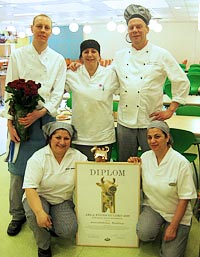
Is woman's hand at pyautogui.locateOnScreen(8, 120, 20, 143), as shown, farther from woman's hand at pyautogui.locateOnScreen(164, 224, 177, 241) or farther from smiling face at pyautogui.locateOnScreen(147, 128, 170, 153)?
woman's hand at pyautogui.locateOnScreen(164, 224, 177, 241)

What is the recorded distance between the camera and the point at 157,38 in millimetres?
12828

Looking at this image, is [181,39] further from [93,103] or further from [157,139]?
[157,139]

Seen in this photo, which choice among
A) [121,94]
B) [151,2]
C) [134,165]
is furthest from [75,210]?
[151,2]

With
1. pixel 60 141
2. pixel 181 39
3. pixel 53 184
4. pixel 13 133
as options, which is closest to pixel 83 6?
pixel 181 39

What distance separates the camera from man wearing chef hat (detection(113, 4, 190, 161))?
84.4 inches

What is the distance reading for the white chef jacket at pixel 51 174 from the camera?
2059 mm

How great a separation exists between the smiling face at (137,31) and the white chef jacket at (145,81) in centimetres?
7

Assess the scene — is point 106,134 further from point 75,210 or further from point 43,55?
point 43,55

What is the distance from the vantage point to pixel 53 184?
2.09 metres

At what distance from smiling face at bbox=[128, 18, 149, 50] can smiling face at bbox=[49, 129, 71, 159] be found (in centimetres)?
77

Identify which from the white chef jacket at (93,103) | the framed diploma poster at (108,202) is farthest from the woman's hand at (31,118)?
the framed diploma poster at (108,202)

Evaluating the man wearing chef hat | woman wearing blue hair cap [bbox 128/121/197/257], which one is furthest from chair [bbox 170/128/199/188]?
woman wearing blue hair cap [bbox 128/121/197/257]

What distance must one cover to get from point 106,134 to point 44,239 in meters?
0.81

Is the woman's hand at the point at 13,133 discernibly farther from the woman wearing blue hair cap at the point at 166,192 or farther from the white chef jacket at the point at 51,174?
the woman wearing blue hair cap at the point at 166,192
